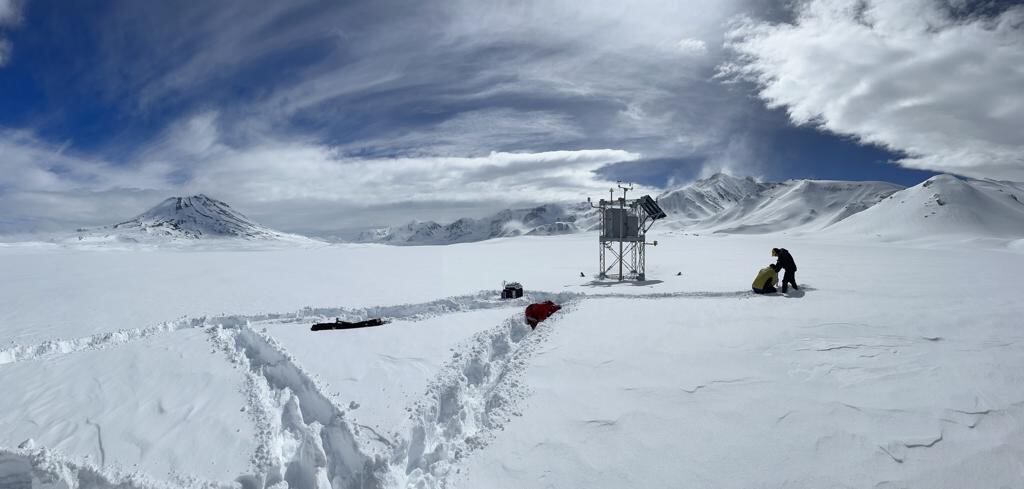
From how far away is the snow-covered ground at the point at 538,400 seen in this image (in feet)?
22.8

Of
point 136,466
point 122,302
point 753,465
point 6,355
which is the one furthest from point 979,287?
point 122,302

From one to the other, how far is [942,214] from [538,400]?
16395 centimetres

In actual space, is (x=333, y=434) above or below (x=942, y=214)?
below

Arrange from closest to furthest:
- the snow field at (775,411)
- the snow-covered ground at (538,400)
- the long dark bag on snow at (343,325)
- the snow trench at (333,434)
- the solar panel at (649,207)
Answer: the snow field at (775,411) → the snow-covered ground at (538,400) → the snow trench at (333,434) → the long dark bag on snow at (343,325) → the solar panel at (649,207)

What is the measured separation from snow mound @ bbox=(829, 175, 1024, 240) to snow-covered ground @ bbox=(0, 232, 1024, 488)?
124987mm

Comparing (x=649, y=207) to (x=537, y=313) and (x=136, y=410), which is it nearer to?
(x=537, y=313)

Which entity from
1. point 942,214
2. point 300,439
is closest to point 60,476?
point 300,439

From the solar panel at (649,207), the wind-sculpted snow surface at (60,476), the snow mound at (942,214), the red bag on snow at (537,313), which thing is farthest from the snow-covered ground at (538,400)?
the snow mound at (942,214)

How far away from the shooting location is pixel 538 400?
9.18 m

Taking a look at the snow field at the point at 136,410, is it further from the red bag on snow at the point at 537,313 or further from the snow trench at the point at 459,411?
the red bag on snow at the point at 537,313

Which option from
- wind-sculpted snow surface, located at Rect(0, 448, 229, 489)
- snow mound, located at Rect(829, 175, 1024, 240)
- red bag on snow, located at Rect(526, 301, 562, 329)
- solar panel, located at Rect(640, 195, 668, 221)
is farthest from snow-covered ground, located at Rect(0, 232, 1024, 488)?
snow mound, located at Rect(829, 175, 1024, 240)

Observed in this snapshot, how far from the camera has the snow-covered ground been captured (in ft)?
22.8

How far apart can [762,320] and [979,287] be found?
1461 centimetres

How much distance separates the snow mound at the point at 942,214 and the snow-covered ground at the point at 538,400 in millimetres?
124987
